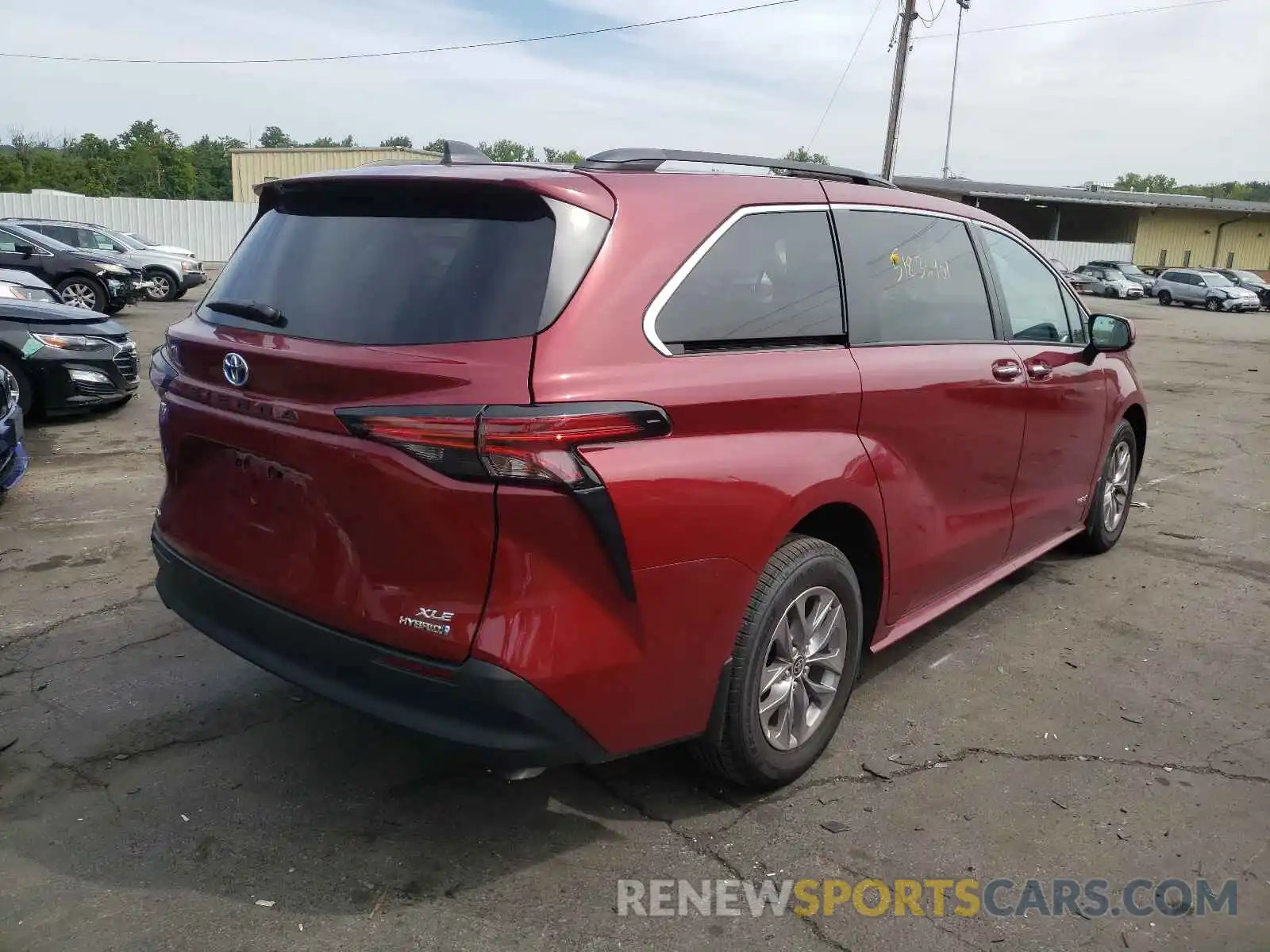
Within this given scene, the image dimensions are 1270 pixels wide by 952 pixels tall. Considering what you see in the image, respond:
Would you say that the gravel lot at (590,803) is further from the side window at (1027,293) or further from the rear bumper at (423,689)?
the side window at (1027,293)

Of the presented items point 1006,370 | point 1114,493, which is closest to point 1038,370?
point 1006,370

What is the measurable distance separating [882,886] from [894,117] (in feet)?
79.4

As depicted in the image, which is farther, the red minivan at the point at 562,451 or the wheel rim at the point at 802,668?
the wheel rim at the point at 802,668

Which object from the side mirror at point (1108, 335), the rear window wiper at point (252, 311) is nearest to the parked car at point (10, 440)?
the rear window wiper at point (252, 311)

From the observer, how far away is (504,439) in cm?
231

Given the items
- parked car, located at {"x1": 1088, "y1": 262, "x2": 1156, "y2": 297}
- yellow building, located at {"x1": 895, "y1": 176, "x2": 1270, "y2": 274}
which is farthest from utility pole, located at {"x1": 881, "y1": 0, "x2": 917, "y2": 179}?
yellow building, located at {"x1": 895, "y1": 176, "x2": 1270, "y2": 274}

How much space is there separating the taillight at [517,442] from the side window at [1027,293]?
8.63 ft

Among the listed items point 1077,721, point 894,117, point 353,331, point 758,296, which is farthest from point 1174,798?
point 894,117

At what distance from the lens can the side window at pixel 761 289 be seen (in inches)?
109

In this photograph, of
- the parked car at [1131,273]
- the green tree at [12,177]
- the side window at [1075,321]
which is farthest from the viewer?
the green tree at [12,177]

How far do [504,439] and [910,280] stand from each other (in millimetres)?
2041

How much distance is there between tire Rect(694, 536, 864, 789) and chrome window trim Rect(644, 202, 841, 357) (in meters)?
0.75

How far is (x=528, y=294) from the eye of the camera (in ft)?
8.11

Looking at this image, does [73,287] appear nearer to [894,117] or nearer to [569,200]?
[569,200]
